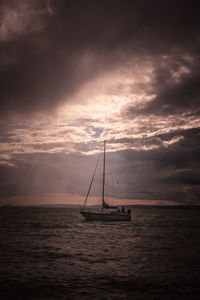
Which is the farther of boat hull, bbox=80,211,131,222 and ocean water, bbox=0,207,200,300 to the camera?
boat hull, bbox=80,211,131,222

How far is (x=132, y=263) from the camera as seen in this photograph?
22062 mm

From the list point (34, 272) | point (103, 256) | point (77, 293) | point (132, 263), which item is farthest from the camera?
point (103, 256)

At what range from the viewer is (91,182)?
2776 inches

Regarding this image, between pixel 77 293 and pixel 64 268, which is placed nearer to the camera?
pixel 77 293

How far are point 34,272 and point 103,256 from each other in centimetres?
859

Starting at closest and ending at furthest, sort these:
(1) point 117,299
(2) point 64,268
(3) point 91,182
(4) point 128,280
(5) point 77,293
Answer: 1. (1) point 117,299
2. (5) point 77,293
3. (4) point 128,280
4. (2) point 64,268
5. (3) point 91,182

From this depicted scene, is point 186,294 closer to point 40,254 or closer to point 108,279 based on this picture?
point 108,279

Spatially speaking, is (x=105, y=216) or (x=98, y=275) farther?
(x=105, y=216)

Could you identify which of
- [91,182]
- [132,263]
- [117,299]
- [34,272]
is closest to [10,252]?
[34,272]

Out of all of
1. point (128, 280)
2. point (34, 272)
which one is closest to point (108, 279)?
point (128, 280)

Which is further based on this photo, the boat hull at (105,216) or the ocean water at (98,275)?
the boat hull at (105,216)

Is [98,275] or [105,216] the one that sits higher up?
[105,216]

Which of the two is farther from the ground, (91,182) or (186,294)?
(91,182)

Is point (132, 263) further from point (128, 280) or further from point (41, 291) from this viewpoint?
point (41, 291)
